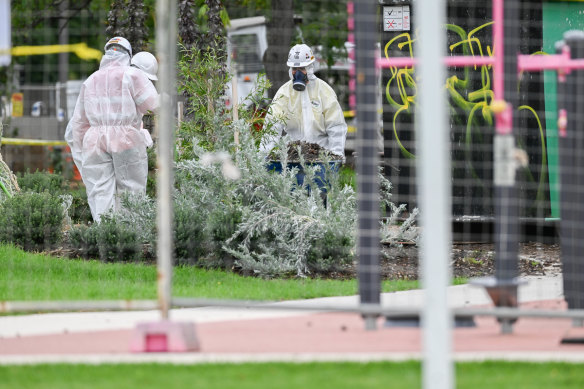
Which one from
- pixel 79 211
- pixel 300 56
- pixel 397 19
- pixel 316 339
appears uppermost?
pixel 397 19

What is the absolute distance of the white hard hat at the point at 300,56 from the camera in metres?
10.3

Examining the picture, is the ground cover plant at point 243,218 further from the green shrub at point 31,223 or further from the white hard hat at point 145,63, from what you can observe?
the white hard hat at point 145,63

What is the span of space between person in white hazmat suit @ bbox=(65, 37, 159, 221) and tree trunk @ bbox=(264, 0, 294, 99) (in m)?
5.03

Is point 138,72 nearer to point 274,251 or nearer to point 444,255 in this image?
point 274,251

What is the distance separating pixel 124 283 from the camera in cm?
815

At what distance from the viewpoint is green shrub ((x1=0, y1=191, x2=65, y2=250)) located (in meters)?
9.99

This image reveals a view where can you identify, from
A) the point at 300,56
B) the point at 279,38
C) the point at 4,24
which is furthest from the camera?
the point at 279,38

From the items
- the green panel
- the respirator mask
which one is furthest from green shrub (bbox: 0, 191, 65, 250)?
the green panel

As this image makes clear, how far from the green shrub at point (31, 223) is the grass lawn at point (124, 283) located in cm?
56

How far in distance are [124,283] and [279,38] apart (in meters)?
8.75

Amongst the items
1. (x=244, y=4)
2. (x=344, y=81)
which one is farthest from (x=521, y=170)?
(x=344, y=81)

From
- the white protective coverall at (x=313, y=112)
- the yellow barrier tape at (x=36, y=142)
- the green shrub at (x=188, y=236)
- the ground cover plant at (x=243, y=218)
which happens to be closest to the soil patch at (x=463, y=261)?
the ground cover plant at (x=243, y=218)

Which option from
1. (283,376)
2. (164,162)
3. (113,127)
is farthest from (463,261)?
(283,376)

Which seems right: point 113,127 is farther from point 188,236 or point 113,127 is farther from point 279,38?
point 279,38
